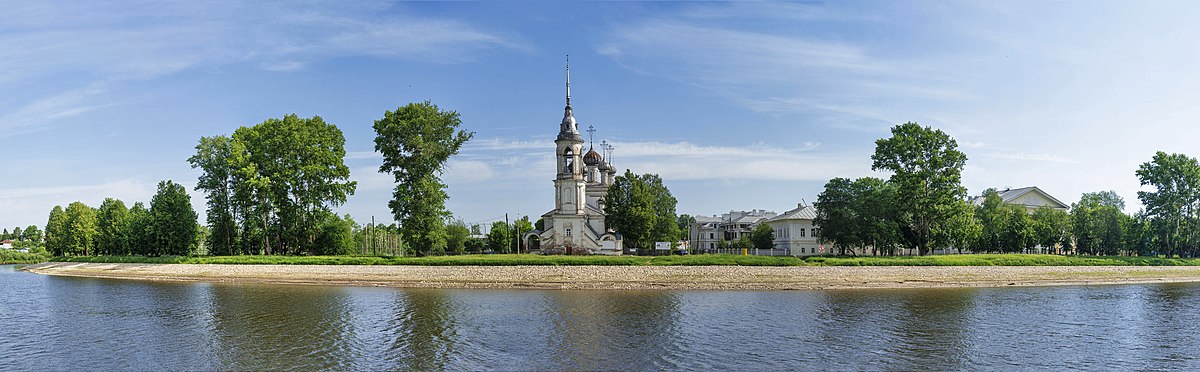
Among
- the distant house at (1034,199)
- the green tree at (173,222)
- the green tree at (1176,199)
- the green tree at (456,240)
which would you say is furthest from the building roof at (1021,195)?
the green tree at (173,222)

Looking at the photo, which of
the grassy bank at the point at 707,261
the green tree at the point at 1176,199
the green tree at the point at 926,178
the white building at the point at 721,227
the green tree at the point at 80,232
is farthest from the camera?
the white building at the point at 721,227

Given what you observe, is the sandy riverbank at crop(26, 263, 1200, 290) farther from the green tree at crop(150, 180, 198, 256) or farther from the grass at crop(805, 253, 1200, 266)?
the green tree at crop(150, 180, 198, 256)

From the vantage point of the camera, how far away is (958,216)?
5738cm

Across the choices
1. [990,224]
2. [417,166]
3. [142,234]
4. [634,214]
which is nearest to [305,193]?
[417,166]

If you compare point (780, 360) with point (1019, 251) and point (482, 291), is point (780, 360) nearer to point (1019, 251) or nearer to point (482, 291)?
point (482, 291)

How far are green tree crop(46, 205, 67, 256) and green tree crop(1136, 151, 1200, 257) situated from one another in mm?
114572

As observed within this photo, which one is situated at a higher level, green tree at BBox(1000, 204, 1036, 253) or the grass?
green tree at BBox(1000, 204, 1036, 253)

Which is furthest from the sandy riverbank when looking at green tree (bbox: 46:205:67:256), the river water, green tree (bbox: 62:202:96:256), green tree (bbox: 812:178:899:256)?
green tree (bbox: 46:205:67:256)

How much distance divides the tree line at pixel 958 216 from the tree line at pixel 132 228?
5653 centimetres

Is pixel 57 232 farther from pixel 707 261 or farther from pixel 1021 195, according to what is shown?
pixel 1021 195

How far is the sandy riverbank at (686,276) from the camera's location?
44.4 meters

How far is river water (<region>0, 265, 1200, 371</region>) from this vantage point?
20250 millimetres

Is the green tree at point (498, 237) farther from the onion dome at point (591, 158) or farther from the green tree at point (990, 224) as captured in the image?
the green tree at point (990, 224)

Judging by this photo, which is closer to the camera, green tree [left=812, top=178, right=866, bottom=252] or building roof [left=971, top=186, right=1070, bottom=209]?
green tree [left=812, top=178, right=866, bottom=252]
